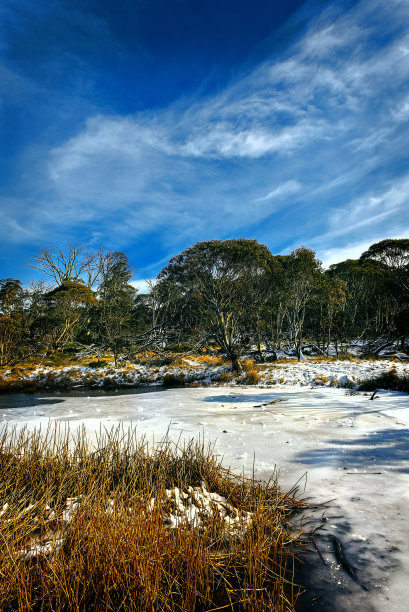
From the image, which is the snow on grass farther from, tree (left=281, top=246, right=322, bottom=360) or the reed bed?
the reed bed

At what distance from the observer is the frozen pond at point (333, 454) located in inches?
91.9

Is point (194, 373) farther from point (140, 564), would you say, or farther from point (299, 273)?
point (140, 564)

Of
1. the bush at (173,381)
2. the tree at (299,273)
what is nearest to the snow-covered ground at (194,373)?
the bush at (173,381)

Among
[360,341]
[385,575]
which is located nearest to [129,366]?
[385,575]

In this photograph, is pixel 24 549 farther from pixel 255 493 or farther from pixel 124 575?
pixel 255 493

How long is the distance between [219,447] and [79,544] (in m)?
3.44

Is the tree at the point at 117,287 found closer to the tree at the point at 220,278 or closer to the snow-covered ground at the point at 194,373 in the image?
the snow-covered ground at the point at 194,373

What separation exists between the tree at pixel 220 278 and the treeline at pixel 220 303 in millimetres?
58

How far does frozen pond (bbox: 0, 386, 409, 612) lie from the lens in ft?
7.66

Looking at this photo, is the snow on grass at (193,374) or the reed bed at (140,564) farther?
the snow on grass at (193,374)

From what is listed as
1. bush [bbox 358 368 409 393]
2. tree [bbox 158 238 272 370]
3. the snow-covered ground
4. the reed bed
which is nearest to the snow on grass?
the snow-covered ground

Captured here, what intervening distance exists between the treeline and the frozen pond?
570 centimetres

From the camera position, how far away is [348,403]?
883 centimetres

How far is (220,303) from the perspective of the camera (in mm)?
17406
